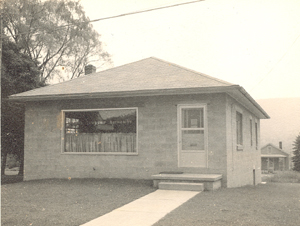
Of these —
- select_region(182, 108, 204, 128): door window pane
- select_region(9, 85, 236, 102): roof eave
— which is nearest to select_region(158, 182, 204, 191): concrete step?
select_region(182, 108, 204, 128): door window pane

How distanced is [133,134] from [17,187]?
409cm

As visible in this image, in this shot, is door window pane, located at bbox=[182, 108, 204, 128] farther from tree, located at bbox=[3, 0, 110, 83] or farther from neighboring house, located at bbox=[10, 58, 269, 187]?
tree, located at bbox=[3, 0, 110, 83]

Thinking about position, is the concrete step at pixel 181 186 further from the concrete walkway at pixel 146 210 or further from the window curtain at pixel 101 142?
the window curtain at pixel 101 142

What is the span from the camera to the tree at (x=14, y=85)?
18250mm

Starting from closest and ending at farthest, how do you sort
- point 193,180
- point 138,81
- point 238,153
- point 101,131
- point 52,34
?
point 193,180, point 138,81, point 101,131, point 238,153, point 52,34

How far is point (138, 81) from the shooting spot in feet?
42.1

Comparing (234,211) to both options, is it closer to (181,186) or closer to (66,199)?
(181,186)

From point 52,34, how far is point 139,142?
59.5 ft

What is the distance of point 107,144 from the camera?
1280 centimetres

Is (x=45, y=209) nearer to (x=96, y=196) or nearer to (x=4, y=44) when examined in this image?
(x=96, y=196)

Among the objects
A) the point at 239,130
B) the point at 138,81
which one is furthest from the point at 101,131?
the point at 239,130

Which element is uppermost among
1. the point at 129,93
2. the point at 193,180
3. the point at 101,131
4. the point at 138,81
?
the point at 138,81

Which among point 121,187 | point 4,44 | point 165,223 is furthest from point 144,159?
point 4,44

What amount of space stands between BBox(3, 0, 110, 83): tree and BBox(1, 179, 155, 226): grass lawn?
1480cm
